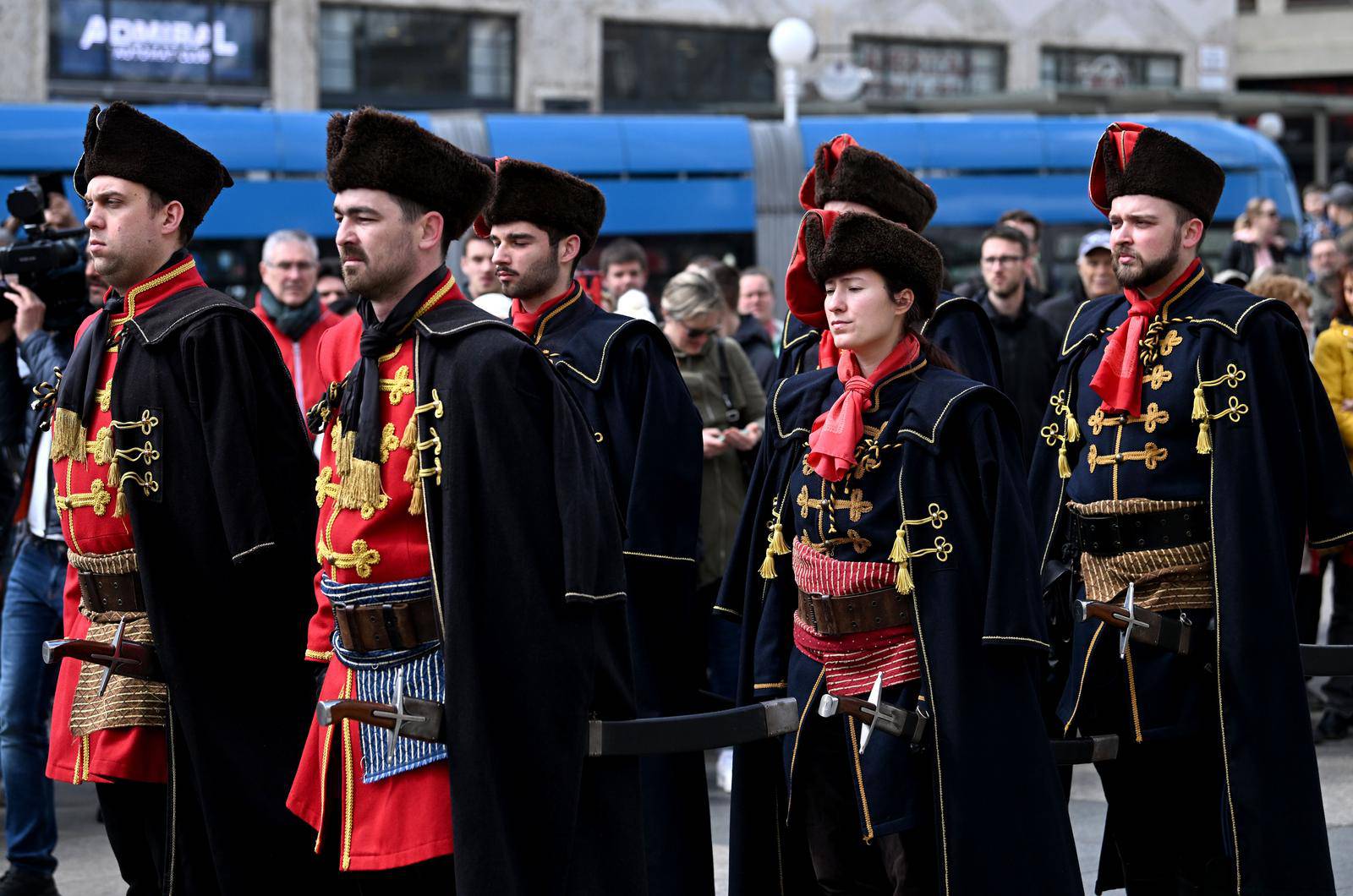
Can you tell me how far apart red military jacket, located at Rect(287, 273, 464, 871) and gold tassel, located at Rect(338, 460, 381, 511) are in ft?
0.06

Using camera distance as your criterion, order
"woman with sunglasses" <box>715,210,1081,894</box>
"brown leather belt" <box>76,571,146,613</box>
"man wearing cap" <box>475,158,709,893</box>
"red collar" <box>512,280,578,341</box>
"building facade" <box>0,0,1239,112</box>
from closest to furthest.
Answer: "woman with sunglasses" <box>715,210,1081,894</box> < "brown leather belt" <box>76,571,146,613</box> < "man wearing cap" <box>475,158,709,893</box> < "red collar" <box>512,280,578,341</box> < "building facade" <box>0,0,1239,112</box>

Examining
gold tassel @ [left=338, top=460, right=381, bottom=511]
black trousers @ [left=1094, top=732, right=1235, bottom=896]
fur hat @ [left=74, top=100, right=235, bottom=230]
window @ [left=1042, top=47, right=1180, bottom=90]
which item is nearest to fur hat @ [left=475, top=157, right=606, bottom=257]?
fur hat @ [left=74, top=100, right=235, bottom=230]

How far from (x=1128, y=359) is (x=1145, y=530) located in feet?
1.52

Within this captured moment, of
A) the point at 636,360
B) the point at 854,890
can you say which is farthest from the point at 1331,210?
the point at 854,890

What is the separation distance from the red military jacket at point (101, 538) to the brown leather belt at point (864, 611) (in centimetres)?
164

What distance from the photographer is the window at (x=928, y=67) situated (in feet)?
101

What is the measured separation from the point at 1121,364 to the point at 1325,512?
66cm

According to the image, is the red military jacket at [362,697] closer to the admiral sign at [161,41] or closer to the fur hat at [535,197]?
the fur hat at [535,197]

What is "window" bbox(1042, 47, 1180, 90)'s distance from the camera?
32.7 meters

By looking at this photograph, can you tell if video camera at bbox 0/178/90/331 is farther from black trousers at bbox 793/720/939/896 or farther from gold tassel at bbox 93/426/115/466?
black trousers at bbox 793/720/939/896

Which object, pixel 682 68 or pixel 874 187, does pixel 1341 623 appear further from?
pixel 682 68

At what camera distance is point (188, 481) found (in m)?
4.48

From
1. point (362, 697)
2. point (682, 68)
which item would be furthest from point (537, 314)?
point (682, 68)

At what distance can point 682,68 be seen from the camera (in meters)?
28.6
